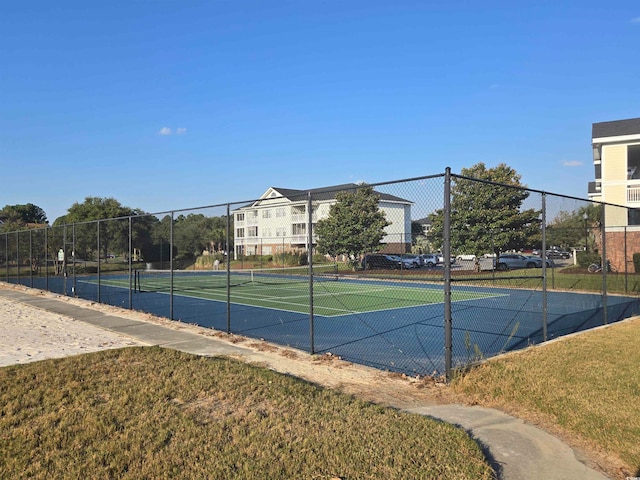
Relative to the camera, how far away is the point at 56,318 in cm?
1280

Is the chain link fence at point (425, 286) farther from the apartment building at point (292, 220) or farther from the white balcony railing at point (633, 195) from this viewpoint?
the white balcony railing at point (633, 195)

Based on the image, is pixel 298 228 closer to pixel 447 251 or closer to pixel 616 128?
pixel 616 128

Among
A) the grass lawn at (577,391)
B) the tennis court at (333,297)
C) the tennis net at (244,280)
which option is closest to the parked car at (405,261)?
the tennis court at (333,297)

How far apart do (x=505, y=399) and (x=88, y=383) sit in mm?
5184

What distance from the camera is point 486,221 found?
2303 centimetres

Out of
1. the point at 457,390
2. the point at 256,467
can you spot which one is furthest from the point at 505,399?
the point at 256,467

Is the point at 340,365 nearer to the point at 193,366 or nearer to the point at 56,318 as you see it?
the point at 193,366

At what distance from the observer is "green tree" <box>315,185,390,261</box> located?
15102 millimetres

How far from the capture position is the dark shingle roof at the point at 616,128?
100ft

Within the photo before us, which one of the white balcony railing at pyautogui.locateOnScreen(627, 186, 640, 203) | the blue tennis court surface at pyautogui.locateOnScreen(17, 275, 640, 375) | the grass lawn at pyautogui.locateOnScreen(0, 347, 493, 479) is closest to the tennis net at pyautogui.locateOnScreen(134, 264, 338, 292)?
the blue tennis court surface at pyautogui.locateOnScreen(17, 275, 640, 375)

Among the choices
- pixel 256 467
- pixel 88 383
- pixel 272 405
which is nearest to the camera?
pixel 256 467

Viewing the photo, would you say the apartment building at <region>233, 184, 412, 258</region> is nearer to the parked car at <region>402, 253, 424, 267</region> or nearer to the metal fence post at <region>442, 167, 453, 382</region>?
the parked car at <region>402, 253, 424, 267</region>

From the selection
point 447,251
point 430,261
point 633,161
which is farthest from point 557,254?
point 633,161

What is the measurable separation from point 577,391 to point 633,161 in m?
37.5
